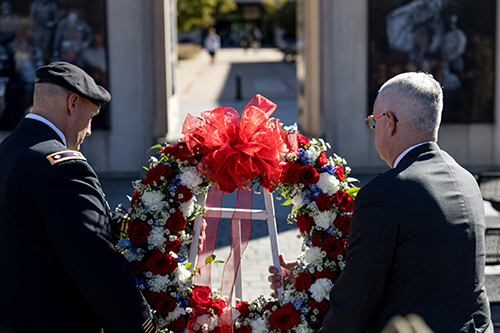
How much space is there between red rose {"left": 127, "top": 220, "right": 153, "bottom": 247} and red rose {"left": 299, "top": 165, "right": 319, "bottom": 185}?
35.2 inches

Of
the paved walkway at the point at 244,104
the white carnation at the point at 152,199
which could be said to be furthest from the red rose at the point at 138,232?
the paved walkway at the point at 244,104

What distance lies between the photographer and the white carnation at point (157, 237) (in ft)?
10.3

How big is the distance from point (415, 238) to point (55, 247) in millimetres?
1493

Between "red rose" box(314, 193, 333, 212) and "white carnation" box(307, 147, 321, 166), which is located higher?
"white carnation" box(307, 147, 321, 166)

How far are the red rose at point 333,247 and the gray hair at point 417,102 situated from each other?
926 millimetres

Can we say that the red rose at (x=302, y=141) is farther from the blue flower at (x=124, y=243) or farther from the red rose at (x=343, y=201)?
the blue flower at (x=124, y=243)

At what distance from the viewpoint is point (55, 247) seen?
8.11 feet

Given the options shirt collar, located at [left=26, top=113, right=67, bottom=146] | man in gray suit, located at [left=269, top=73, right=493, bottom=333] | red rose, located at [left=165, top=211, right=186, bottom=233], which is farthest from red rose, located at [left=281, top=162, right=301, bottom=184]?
shirt collar, located at [left=26, top=113, right=67, bottom=146]

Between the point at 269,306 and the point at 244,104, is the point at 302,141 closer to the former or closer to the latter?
the point at 269,306

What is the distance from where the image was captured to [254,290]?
553 cm

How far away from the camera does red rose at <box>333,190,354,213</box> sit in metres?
3.15

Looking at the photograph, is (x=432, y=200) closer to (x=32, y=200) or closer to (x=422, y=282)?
(x=422, y=282)

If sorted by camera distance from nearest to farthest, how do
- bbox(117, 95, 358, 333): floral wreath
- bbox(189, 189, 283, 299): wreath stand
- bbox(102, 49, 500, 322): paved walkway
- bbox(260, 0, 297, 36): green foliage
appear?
bbox(117, 95, 358, 333): floral wreath < bbox(189, 189, 283, 299): wreath stand < bbox(102, 49, 500, 322): paved walkway < bbox(260, 0, 297, 36): green foliage

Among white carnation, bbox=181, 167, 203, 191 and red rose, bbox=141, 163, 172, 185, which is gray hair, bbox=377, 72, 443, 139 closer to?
white carnation, bbox=181, 167, 203, 191
